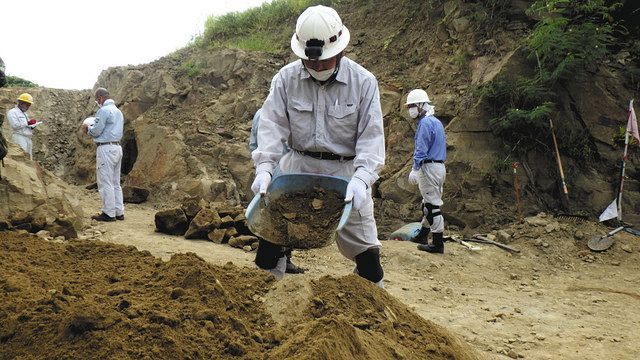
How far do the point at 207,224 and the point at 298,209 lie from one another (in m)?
3.81

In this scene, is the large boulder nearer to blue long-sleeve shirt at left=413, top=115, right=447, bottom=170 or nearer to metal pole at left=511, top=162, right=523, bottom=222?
blue long-sleeve shirt at left=413, top=115, right=447, bottom=170

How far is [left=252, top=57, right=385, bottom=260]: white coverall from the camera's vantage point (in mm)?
3705

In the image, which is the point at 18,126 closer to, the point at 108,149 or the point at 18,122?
the point at 18,122

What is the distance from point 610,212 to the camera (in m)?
8.47

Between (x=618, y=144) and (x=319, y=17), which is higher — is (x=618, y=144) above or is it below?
below

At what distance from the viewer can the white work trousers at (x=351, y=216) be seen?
3.74 m

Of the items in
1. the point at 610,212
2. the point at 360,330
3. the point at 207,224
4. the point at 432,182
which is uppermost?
the point at 360,330

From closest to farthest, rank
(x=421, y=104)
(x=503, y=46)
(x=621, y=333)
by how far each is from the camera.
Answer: (x=621, y=333)
(x=421, y=104)
(x=503, y=46)

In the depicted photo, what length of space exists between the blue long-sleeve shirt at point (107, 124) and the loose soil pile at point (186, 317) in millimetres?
4415

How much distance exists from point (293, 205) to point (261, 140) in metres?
0.49

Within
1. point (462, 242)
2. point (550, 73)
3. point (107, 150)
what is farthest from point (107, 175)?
point (550, 73)

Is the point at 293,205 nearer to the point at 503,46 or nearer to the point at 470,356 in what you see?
the point at 470,356

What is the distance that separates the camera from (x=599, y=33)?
863 centimetres

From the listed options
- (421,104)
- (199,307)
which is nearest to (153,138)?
(421,104)
